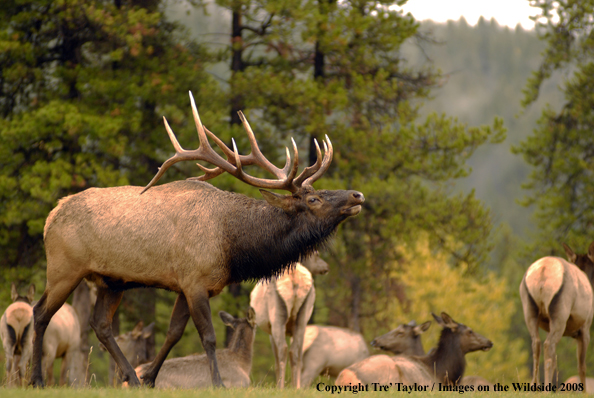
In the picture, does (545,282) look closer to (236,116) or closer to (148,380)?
(148,380)

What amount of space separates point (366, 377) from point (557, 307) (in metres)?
3.05

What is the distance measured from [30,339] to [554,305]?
25.7 ft

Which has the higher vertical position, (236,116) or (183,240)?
(183,240)

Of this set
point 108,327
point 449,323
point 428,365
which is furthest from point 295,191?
point 449,323

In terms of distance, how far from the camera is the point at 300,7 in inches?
648

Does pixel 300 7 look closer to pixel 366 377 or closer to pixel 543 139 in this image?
pixel 543 139

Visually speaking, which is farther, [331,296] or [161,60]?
[331,296]

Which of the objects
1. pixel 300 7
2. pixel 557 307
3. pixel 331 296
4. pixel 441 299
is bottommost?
pixel 441 299

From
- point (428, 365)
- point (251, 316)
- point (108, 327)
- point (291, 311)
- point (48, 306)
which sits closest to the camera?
point (48, 306)

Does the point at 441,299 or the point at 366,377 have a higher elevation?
the point at 366,377

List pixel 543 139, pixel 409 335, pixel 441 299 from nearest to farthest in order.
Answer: pixel 409 335
pixel 543 139
pixel 441 299

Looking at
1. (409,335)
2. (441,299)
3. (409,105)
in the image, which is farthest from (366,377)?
(441,299)

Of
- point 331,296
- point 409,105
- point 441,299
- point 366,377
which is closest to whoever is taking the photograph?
point 366,377

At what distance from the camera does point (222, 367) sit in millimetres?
8961
